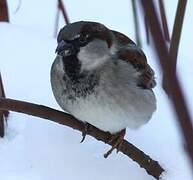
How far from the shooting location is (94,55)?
4.25ft

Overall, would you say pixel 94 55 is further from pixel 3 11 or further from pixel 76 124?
pixel 3 11

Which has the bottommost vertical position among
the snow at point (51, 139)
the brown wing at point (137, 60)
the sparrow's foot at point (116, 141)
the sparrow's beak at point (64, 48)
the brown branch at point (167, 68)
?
the snow at point (51, 139)

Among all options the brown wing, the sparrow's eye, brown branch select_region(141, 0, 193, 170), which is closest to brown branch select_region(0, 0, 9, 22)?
the brown wing

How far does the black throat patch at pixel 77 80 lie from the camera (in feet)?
4.17

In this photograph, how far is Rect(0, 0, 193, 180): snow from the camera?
4.65 ft

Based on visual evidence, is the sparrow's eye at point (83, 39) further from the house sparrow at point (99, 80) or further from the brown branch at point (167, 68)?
the brown branch at point (167, 68)

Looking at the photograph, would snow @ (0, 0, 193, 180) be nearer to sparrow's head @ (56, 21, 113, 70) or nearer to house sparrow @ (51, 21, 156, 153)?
house sparrow @ (51, 21, 156, 153)

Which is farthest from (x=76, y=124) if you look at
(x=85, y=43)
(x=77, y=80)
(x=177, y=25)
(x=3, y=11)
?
(x=3, y=11)

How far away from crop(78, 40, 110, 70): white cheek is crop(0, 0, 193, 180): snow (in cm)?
31

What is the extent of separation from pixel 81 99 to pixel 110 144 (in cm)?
23

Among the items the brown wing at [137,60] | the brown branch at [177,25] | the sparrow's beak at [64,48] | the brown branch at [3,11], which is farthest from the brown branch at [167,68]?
the brown branch at [3,11]

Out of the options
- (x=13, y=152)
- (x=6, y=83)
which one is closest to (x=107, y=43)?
(x=13, y=152)

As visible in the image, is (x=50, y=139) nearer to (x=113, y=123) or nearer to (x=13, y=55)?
(x=113, y=123)

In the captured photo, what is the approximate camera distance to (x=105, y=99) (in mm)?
1261
